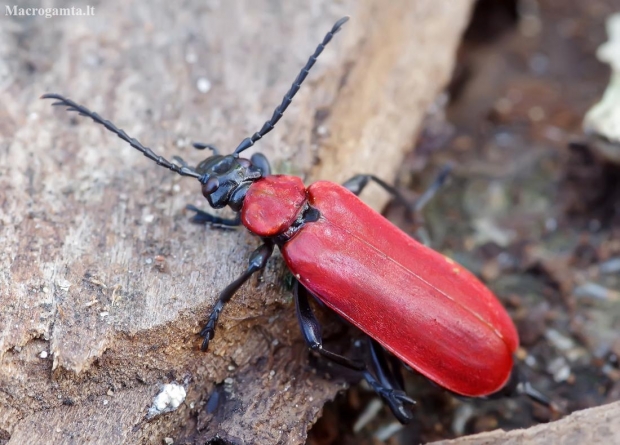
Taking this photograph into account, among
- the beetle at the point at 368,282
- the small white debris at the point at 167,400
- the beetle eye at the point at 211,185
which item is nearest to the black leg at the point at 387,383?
the beetle at the point at 368,282

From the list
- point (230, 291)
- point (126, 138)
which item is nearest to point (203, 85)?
point (126, 138)

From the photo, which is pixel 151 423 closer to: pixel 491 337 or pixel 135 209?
pixel 135 209

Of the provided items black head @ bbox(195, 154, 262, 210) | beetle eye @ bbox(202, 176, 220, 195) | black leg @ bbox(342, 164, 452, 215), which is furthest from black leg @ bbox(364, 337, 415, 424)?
beetle eye @ bbox(202, 176, 220, 195)

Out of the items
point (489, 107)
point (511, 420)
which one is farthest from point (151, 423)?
point (489, 107)

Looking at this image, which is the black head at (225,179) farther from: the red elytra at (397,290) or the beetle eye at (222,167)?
the red elytra at (397,290)

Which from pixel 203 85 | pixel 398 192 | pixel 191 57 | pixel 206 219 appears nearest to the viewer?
pixel 206 219

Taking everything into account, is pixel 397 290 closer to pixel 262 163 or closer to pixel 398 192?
pixel 398 192

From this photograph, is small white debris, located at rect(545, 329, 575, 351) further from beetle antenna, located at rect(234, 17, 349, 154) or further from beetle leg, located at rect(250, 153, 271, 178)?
beetle antenna, located at rect(234, 17, 349, 154)
